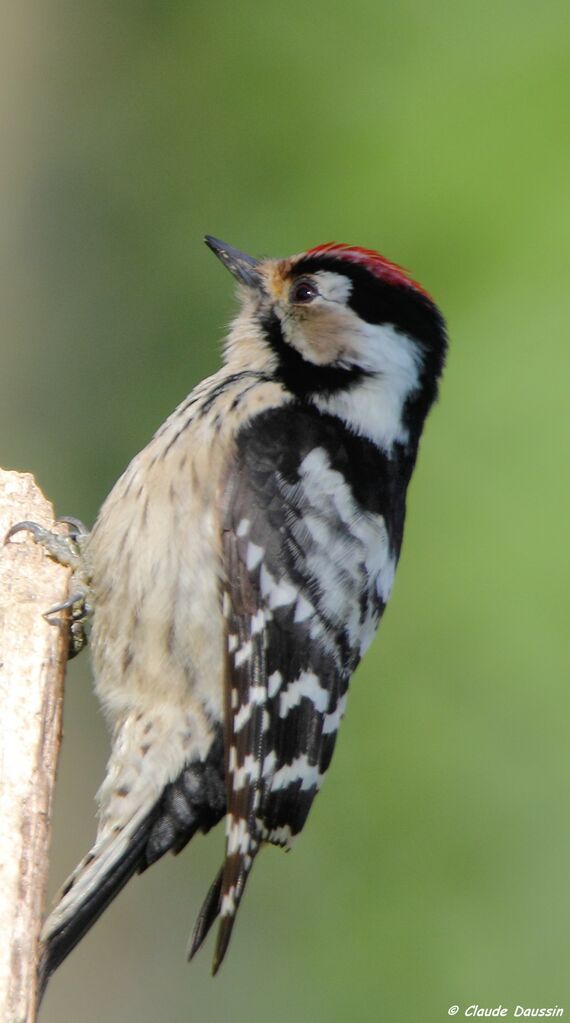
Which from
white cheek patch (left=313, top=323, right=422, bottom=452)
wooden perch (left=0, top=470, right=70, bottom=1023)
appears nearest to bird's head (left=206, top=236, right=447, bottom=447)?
white cheek patch (left=313, top=323, right=422, bottom=452)

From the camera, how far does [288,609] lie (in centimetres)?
359

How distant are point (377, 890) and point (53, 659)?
11.3ft

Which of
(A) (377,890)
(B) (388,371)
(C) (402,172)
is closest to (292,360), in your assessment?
(B) (388,371)

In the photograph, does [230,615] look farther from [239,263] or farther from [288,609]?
A: [239,263]

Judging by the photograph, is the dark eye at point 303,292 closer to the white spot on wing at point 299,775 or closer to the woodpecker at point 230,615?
the woodpecker at point 230,615

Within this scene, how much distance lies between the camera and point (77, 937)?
3240mm

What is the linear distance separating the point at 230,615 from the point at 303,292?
1101 millimetres

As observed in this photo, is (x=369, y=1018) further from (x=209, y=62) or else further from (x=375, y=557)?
(x=209, y=62)

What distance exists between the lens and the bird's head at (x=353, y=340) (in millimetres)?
3918

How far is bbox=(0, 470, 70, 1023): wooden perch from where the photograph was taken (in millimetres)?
2691

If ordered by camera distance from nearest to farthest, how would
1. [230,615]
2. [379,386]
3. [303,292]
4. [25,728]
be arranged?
[25,728], [230,615], [379,386], [303,292]

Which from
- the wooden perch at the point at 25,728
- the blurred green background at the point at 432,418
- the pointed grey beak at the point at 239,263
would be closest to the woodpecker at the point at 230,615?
the wooden perch at the point at 25,728

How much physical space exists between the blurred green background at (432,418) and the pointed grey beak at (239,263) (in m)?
1.70

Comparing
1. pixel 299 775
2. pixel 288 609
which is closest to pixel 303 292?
pixel 288 609
